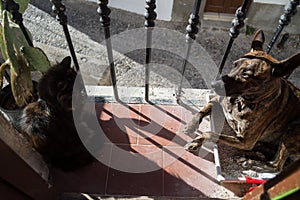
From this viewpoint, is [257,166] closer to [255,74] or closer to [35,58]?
[255,74]

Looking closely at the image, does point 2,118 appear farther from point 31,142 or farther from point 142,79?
point 142,79

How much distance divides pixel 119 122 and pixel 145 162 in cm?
25

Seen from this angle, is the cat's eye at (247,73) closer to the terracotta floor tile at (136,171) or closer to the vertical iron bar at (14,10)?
the terracotta floor tile at (136,171)

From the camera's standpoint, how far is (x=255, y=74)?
1.02 m

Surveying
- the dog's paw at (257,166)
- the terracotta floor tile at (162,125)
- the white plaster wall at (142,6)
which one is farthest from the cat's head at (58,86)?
the white plaster wall at (142,6)

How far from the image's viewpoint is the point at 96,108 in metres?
1.61

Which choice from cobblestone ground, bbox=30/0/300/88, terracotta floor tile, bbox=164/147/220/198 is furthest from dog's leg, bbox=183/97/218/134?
cobblestone ground, bbox=30/0/300/88

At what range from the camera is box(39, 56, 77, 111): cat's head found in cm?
117

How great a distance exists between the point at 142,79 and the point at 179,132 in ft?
2.84

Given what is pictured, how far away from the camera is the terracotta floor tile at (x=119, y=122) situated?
1.54 metres

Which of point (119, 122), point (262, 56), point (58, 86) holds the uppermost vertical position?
point (262, 56)

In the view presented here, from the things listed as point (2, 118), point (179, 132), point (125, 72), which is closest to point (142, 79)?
point (125, 72)

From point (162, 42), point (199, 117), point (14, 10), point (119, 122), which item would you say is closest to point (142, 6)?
point (162, 42)

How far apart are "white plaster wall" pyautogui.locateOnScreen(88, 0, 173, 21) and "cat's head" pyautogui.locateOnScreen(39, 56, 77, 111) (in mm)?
1713
